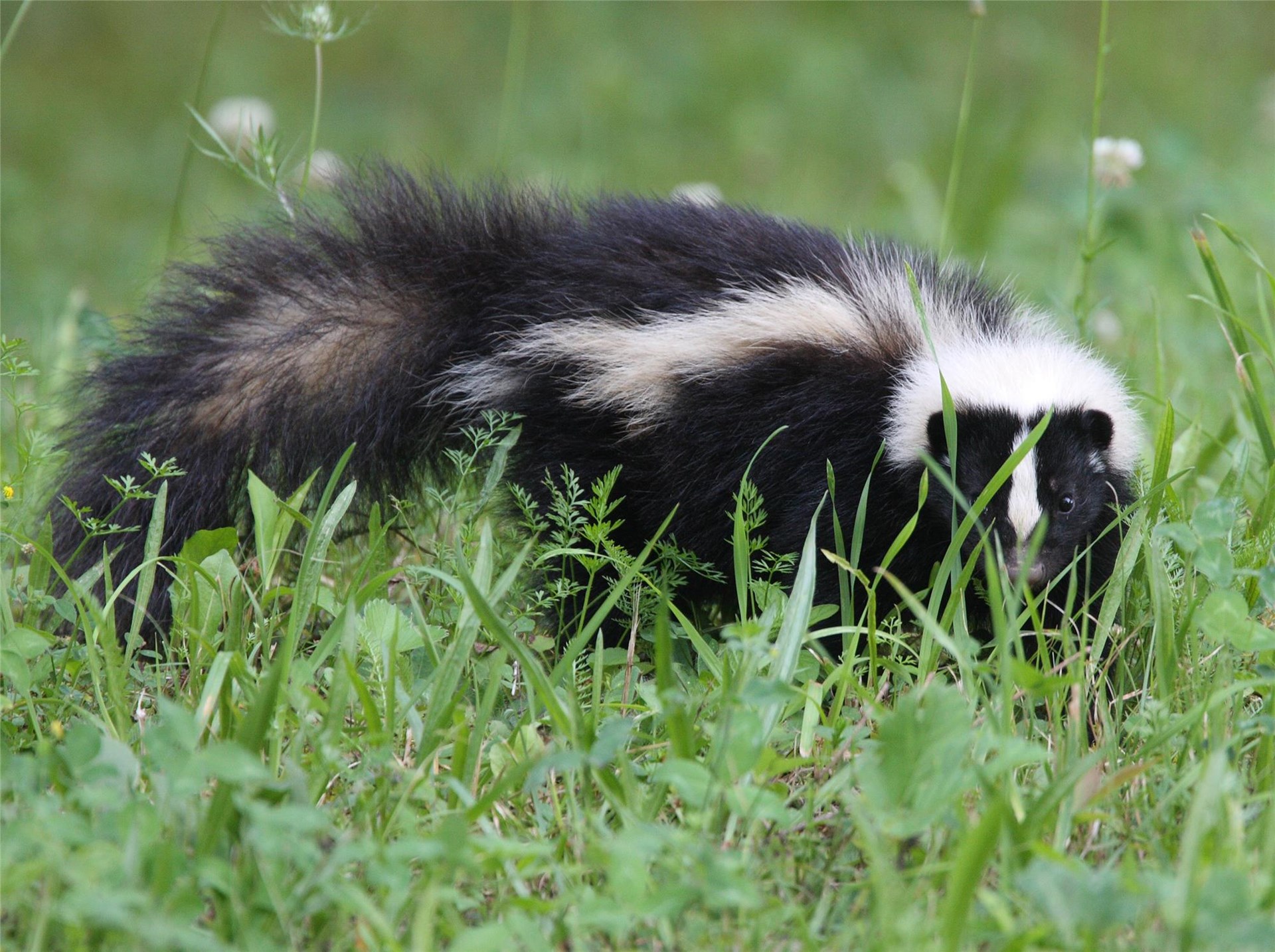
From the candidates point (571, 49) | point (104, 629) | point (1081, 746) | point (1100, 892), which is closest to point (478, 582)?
point (104, 629)

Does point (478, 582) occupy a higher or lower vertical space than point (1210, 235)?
lower

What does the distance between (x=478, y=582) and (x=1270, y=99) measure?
9.48 metres

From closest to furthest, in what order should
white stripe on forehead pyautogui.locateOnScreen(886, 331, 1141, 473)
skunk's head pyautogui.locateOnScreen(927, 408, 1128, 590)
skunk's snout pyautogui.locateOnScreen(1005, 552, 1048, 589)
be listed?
skunk's snout pyautogui.locateOnScreen(1005, 552, 1048, 589) < skunk's head pyautogui.locateOnScreen(927, 408, 1128, 590) < white stripe on forehead pyautogui.locateOnScreen(886, 331, 1141, 473)

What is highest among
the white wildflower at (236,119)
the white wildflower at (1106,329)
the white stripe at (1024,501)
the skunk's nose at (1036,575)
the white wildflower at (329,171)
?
the white wildflower at (236,119)

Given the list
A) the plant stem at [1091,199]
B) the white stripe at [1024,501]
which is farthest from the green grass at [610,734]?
the white stripe at [1024,501]

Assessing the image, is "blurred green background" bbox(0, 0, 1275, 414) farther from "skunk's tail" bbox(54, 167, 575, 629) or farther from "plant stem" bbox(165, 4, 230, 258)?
"skunk's tail" bbox(54, 167, 575, 629)

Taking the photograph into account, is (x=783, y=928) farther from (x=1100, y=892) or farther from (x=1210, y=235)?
(x=1210, y=235)

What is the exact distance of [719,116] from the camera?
12.4 m

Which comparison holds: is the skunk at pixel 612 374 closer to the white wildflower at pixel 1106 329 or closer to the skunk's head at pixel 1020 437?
the skunk's head at pixel 1020 437

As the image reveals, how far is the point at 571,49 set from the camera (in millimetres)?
13430

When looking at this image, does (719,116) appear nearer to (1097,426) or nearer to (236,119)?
(236,119)

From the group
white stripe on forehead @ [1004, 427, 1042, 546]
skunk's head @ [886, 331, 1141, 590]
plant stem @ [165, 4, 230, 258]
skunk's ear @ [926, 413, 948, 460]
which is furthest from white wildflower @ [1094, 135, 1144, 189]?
plant stem @ [165, 4, 230, 258]

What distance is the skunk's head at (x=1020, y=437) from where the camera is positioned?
3793 millimetres

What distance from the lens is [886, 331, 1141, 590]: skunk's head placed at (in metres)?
3.79
